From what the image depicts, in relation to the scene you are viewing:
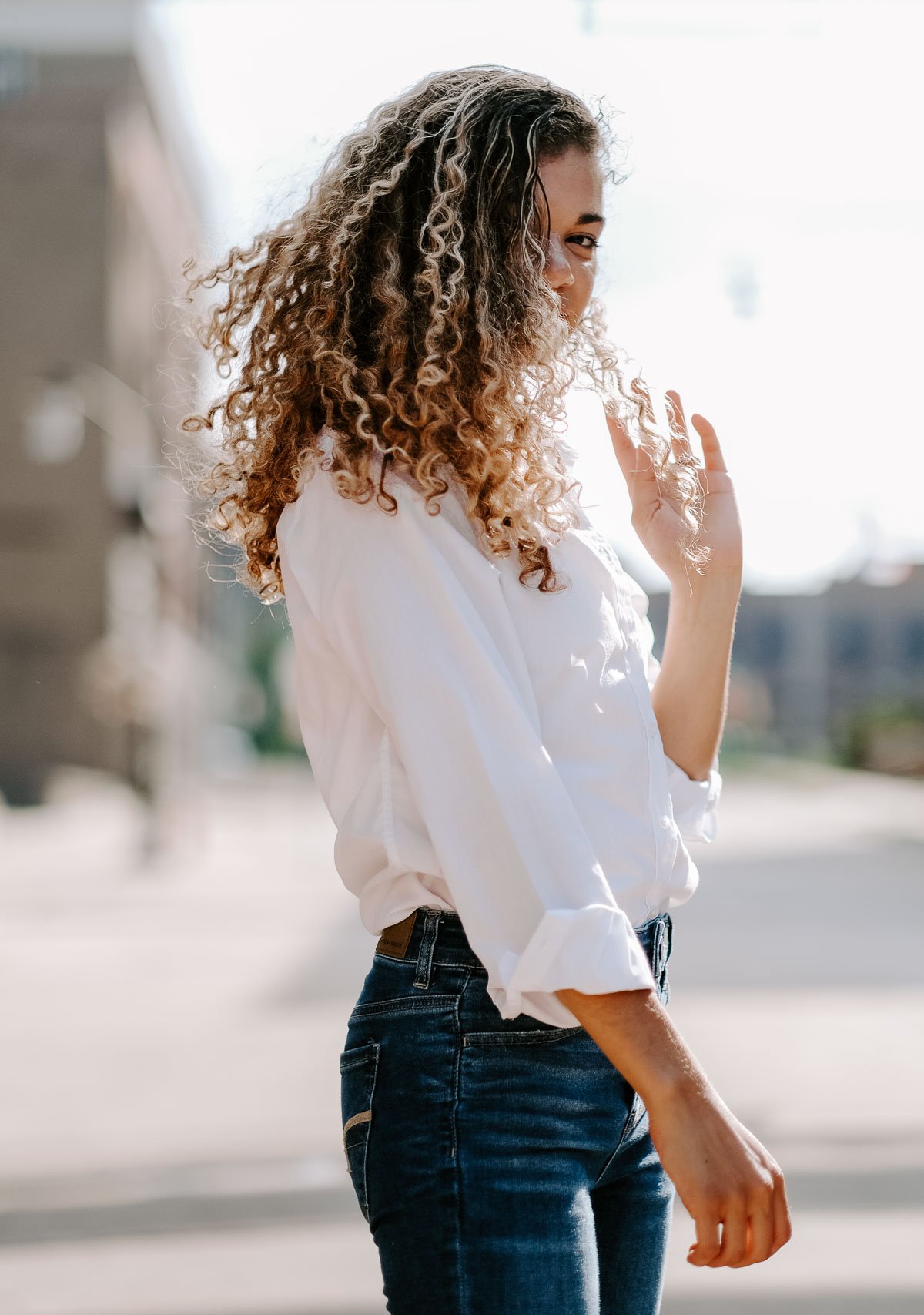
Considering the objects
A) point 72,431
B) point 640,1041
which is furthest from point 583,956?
point 72,431

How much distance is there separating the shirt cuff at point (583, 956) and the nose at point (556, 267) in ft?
1.82

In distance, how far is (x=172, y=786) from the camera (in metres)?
15.5

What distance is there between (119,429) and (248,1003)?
27306mm

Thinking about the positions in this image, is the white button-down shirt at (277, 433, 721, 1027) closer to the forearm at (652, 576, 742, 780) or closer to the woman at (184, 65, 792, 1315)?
the woman at (184, 65, 792, 1315)

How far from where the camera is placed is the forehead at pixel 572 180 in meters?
1.32

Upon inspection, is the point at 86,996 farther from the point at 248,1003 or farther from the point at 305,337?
the point at 305,337

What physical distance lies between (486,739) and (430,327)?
349 millimetres

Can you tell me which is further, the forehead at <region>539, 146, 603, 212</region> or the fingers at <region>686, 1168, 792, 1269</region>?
the forehead at <region>539, 146, 603, 212</region>

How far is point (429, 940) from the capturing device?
49.8 inches

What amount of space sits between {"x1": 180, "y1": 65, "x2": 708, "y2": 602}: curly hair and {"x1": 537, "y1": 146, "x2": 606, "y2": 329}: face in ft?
0.04

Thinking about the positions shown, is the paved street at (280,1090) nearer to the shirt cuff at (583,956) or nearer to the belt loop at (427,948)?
the belt loop at (427,948)

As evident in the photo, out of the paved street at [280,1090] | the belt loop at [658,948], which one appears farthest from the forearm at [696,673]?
the paved street at [280,1090]

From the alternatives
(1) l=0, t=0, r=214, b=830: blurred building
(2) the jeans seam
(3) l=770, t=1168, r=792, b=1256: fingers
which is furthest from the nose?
(1) l=0, t=0, r=214, b=830: blurred building

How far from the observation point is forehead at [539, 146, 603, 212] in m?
1.32
